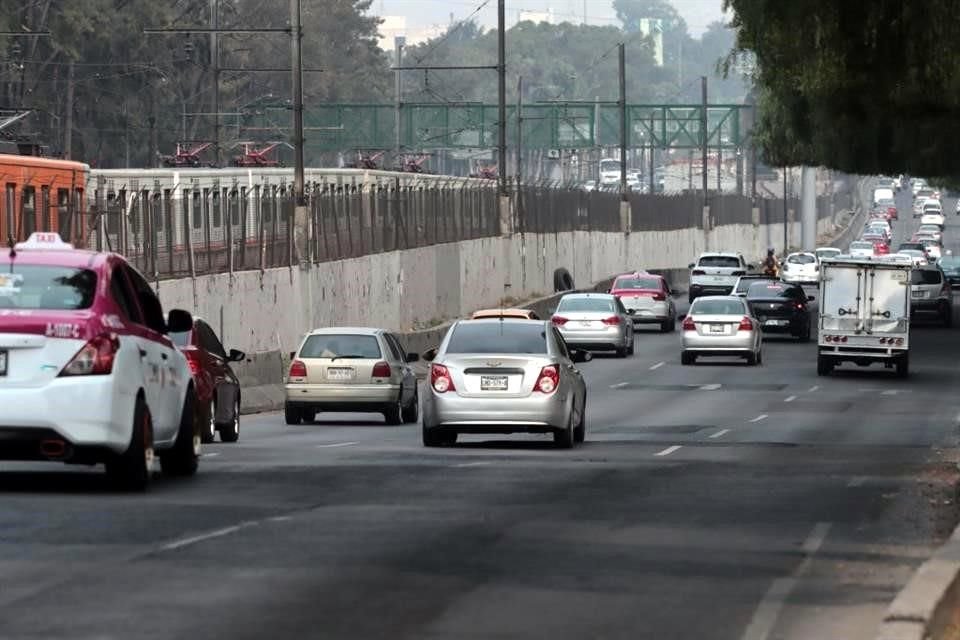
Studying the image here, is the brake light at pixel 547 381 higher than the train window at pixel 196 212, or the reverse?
the train window at pixel 196 212

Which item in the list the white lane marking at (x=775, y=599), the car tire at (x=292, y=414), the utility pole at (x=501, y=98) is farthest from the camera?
the utility pole at (x=501, y=98)

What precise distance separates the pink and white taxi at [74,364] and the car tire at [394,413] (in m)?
17.2

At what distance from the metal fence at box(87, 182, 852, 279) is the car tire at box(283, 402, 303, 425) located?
4.19 metres

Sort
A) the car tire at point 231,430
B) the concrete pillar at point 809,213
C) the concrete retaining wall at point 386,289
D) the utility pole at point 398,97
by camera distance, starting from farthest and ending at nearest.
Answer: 1. the concrete pillar at point 809,213
2. the utility pole at point 398,97
3. the concrete retaining wall at point 386,289
4. the car tire at point 231,430

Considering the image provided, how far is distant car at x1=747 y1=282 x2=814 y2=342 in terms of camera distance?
2488 inches

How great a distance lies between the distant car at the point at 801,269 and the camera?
9575cm

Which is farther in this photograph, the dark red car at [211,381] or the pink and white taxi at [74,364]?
the dark red car at [211,381]

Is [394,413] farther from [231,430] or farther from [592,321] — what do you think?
[592,321]

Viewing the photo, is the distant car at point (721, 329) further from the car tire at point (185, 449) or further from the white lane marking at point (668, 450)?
the car tire at point (185, 449)

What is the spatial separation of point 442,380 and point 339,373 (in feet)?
28.0

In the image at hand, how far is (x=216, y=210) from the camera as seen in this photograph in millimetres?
44219

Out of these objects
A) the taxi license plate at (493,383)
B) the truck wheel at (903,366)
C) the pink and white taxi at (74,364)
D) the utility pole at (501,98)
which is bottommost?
the truck wheel at (903,366)

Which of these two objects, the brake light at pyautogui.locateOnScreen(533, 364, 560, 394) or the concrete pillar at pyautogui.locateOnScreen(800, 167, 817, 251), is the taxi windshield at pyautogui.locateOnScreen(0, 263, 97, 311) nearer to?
the brake light at pyautogui.locateOnScreen(533, 364, 560, 394)

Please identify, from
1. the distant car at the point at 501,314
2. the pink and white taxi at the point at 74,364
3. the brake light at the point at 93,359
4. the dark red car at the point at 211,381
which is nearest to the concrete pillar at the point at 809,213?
the distant car at the point at 501,314
